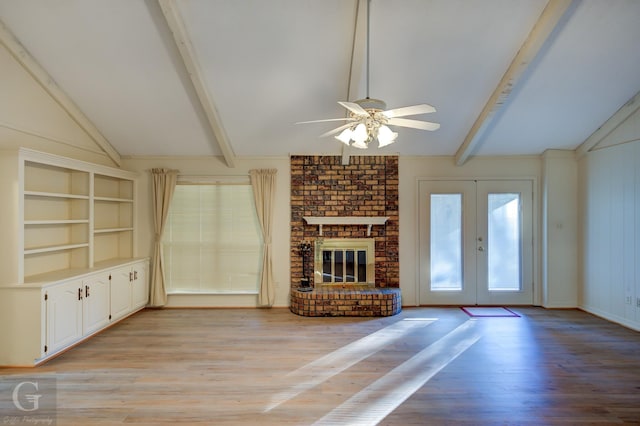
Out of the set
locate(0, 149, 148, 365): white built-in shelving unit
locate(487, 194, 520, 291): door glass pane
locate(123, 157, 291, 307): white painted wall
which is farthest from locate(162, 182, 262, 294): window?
locate(487, 194, 520, 291): door glass pane

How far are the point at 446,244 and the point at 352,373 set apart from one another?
2.99m

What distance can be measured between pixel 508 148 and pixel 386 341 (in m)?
3.47

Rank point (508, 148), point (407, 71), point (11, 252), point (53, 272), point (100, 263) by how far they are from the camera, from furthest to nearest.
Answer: point (508, 148)
point (100, 263)
point (53, 272)
point (407, 71)
point (11, 252)

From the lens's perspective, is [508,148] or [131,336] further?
[508,148]

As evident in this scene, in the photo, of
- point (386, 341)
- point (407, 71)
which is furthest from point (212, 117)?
point (386, 341)

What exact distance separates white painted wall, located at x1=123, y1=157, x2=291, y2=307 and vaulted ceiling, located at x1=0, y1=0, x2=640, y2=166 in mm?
565

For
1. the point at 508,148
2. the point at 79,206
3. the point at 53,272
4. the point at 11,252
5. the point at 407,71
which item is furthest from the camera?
the point at 508,148

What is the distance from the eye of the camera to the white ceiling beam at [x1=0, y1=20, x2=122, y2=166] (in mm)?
3260

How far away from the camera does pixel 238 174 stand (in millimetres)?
5344

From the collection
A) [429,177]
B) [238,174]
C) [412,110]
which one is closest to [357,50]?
[412,110]

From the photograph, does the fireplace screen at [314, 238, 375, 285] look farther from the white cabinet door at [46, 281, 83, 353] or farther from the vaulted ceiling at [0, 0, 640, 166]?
the white cabinet door at [46, 281, 83, 353]

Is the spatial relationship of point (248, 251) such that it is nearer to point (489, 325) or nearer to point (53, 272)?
point (53, 272)

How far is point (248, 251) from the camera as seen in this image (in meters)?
5.35

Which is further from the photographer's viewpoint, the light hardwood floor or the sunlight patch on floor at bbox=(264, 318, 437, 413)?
the sunlight patch on floor at bbox=(264, 318, 437, 413)
